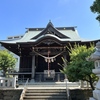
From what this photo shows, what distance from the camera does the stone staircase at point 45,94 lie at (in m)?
8.55

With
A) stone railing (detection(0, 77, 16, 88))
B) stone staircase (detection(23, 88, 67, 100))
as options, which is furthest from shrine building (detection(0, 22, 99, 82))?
stone staircase (detection(23, 88, 67, 100))

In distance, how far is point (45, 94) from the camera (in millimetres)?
9023

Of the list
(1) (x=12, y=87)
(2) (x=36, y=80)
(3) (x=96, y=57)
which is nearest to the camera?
(3) (x=96, y=57)

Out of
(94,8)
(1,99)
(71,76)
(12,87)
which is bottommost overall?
(1,99)

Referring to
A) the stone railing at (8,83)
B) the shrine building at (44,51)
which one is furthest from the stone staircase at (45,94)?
the shrine building at (44,51)

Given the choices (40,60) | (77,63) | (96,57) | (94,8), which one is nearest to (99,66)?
(96,57)

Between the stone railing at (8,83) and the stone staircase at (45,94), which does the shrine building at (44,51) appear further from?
the stone staircase at (45,94)

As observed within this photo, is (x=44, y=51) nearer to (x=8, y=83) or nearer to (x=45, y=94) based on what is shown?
(x=8, y=83)

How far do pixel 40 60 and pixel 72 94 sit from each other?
355 inches

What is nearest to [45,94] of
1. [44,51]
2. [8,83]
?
[8,83]

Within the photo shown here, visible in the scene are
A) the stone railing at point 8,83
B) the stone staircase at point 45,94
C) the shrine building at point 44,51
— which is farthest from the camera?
the shrine building at point 44,51

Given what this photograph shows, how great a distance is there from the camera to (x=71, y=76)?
8.34m

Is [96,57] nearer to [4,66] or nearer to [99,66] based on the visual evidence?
[99,66]

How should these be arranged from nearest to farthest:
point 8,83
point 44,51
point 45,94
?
point 45,94 → point 8,83 → point 44,51
